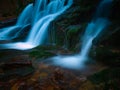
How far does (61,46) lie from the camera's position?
8625 mm

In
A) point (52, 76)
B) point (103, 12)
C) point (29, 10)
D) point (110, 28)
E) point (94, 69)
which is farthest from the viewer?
point (29, 10)

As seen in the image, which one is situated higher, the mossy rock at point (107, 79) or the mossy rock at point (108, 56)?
the mossy rock at point (108, 56)

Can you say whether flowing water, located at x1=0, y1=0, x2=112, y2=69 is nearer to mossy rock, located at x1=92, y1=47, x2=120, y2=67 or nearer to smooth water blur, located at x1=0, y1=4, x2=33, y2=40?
smooth water blur, located at x1=0, y1=4, x2=33, y2=40

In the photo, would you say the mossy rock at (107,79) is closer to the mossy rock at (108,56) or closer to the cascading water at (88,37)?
the mossy rock at (108,56)

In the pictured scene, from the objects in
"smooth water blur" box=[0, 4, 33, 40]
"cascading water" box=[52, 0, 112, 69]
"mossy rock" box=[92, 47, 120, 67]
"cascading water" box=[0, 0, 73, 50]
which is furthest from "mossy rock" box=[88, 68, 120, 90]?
"smooth water blur" box=[0, 4, 33, 40]

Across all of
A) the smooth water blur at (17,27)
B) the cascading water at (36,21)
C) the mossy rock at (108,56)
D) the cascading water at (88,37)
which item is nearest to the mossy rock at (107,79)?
the mossy rock at (108,56)

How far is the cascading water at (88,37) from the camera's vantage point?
23.0 ft

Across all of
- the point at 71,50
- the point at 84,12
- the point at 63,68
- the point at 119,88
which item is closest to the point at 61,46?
the point at 71,50

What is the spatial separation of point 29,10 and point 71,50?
5.10m

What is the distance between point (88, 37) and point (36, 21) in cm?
389

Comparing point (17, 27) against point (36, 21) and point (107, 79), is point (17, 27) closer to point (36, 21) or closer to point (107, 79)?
point (36, 21)

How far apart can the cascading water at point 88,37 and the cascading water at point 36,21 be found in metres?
1.98

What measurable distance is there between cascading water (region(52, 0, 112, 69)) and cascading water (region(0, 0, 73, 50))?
1981 mm

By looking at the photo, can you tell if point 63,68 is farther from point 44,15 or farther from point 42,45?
point 44,15
